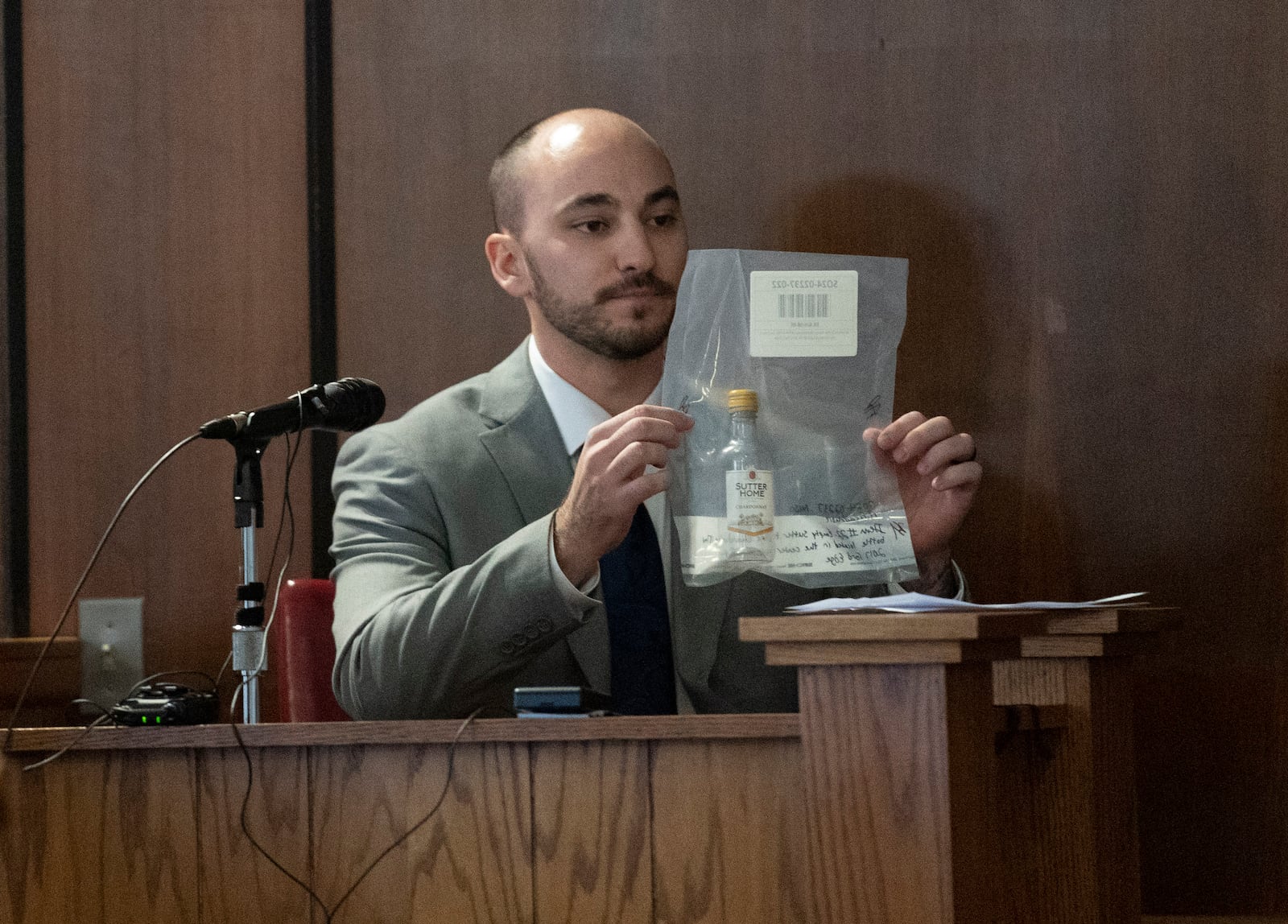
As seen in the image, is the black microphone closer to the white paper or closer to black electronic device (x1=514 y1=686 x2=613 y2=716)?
black electronic device (x1=514 y1=686 x2=613 y2=716)

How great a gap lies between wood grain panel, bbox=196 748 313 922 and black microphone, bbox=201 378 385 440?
0.38 metres

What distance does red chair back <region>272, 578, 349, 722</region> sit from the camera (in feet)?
6.13

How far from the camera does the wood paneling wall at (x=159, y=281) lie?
2207mm

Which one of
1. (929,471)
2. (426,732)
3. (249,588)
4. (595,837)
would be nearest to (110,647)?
(249,588)

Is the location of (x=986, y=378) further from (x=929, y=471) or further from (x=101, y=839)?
(x=101, y=839)

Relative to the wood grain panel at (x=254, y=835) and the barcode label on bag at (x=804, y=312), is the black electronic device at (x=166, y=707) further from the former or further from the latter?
the barcode label on bag at (x=804, y=312)

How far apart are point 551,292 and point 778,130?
20.0 inches

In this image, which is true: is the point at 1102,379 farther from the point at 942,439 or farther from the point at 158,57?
the point at 158,57

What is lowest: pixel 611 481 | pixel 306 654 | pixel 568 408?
pixel 306 654

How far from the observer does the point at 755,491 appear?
1218mm

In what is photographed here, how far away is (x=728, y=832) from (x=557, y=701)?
0.20 metres

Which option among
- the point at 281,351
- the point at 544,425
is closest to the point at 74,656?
the point at 281,351

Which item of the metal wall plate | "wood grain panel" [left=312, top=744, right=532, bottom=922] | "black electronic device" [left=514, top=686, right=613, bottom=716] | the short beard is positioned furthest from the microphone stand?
the metal wall plate

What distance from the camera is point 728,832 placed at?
1.13 meters
